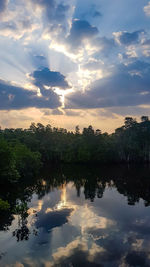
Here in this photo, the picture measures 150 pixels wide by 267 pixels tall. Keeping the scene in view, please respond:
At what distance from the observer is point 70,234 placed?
63.0 feet

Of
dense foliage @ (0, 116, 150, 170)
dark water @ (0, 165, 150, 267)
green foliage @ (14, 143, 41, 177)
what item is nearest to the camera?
dark water @ (0, 165, 150, 267)

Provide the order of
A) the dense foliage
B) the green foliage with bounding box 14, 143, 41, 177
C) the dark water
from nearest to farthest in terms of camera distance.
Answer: the dark water, the green foliage with bounding box 14, 143, 41, 177, the dense foliage

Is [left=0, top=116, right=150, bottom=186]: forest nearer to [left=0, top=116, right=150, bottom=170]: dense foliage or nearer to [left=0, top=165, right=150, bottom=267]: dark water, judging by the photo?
[left=0, top=116, right=150, bottom=170]: dense foliage

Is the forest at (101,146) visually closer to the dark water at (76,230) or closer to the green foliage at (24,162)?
the green foliage at (24,162)

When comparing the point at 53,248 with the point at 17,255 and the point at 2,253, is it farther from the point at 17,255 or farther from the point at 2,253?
the point at 2,253

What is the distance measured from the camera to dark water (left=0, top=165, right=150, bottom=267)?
14.8 meters

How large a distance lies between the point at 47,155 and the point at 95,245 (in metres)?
81.8

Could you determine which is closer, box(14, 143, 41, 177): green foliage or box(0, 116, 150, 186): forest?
box(14, 143, 41, 177): green foliage

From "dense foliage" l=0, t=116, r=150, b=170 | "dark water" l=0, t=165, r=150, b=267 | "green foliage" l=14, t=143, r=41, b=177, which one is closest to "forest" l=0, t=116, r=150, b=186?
"dense foliage" l=0, t=116, r=150, b=170

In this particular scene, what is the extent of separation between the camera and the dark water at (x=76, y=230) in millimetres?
14844

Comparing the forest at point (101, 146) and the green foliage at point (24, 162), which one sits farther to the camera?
the forest at point (101, 146)

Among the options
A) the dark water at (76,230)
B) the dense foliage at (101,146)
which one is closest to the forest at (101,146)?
the dense foliage at (101,146)

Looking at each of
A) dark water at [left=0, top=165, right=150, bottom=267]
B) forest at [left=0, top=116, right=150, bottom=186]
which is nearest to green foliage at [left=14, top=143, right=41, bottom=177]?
dark water at [left=0, top=165, right=150, bottom=267]

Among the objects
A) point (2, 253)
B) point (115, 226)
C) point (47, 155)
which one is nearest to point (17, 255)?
point (2, 253)
